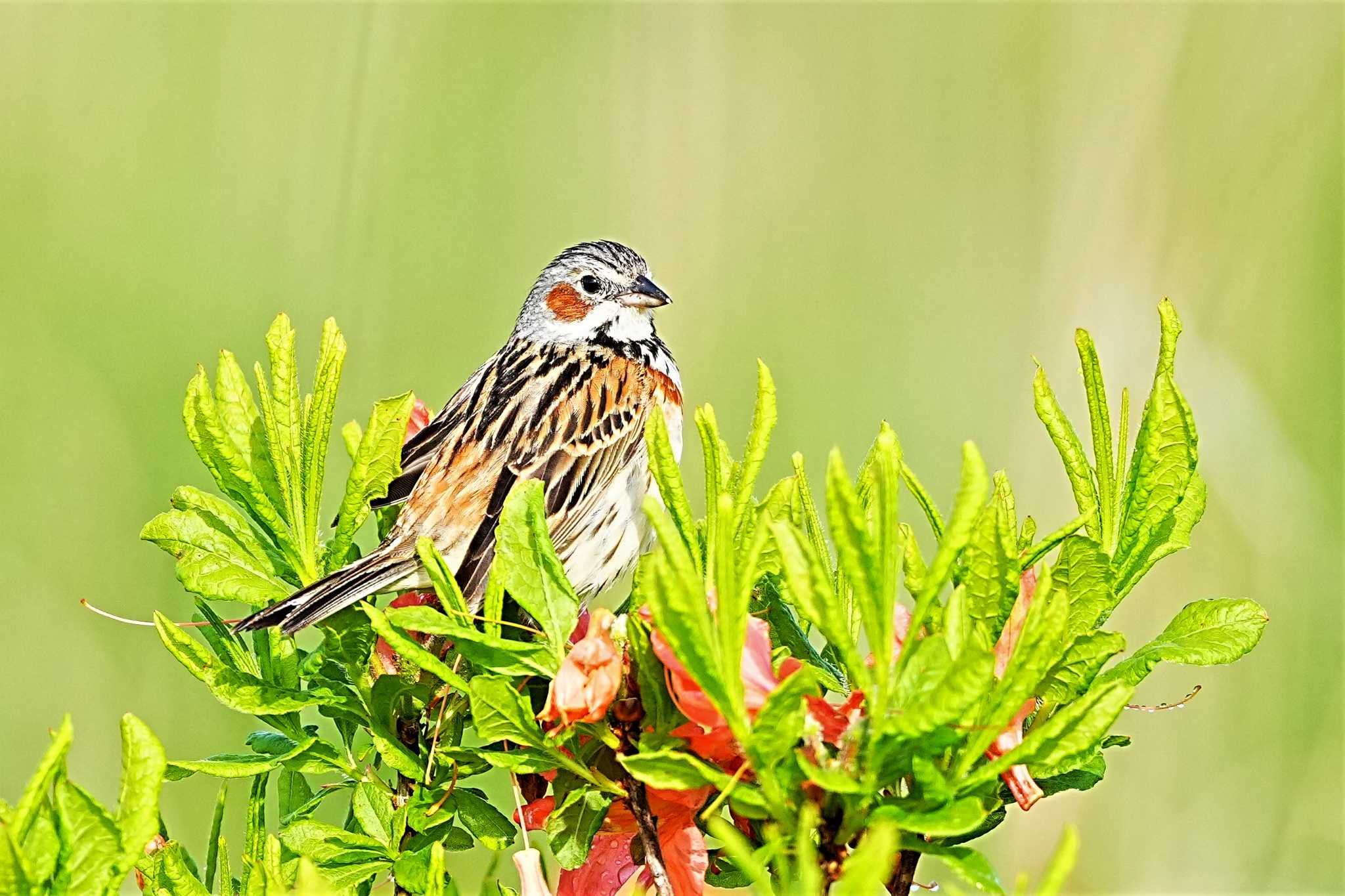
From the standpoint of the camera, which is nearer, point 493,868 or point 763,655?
point 763,655

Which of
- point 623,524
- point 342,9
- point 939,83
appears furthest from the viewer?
point 939,83

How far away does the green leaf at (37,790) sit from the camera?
737 millimetres

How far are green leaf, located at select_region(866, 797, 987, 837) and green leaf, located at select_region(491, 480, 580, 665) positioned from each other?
0.24 m

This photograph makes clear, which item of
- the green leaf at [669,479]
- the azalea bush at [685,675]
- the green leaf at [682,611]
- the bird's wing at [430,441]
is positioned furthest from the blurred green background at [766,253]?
the green leaf at [682,611]

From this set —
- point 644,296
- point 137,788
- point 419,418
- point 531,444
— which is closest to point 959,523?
point 137,788

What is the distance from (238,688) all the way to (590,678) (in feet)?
1.18

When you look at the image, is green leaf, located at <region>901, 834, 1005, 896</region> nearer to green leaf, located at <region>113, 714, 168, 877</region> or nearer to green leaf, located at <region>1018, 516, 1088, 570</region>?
green leaf, located at <region>1018, 516, 1088, 570</region>

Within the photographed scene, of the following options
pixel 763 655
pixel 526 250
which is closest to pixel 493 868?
pixel 763 655

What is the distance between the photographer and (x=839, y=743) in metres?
0.86

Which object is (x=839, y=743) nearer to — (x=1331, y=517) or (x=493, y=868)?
(x=493, y=868)

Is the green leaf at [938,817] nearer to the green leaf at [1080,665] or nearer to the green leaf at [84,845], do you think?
the green leaf at [1080,665]

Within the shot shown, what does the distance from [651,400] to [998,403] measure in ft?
6.47

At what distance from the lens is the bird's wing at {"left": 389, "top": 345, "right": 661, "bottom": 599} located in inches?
87.6

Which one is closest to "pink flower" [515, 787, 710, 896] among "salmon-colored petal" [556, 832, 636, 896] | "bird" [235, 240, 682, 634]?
"salmon-colored petal" [556, 832, 636, 896]
